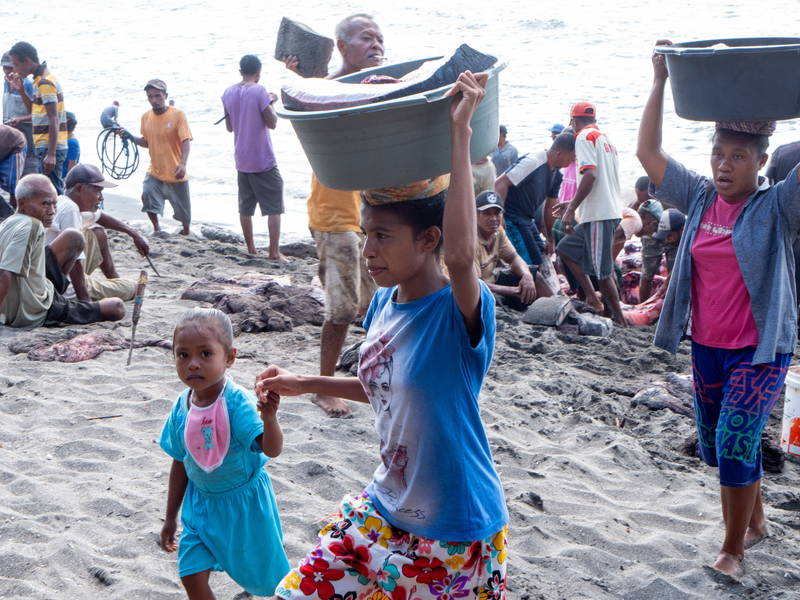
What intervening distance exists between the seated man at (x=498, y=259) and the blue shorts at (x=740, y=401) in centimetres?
314

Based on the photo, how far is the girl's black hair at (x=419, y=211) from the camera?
227 centimetres

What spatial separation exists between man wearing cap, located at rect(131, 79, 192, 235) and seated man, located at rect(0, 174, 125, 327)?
375 cm

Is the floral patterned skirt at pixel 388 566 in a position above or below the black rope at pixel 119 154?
above

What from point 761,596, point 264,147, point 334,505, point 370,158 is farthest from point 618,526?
point 264,147

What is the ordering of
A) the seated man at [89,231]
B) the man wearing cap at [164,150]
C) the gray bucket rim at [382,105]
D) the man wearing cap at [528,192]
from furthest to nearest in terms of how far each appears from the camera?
the man wearing cap at [164,150]
the man wearing cap at [528,192]
the seated man at [89,231]
the gray bucket rim at [382,105]

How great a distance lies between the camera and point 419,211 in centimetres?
229

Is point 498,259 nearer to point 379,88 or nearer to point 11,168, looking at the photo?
point 11,168

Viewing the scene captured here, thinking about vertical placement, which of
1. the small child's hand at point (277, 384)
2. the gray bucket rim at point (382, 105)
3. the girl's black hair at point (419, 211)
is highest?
the gray bucket rim at point (382, 105)

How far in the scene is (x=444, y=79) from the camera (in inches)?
85.2

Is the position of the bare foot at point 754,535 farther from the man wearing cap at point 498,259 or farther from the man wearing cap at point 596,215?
the man wearing cap at point 596,215

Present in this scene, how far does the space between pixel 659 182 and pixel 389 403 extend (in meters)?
1.78

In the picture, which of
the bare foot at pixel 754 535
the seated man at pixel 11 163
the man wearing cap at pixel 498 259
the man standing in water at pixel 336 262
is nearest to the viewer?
the bare foot at pixel 754 535

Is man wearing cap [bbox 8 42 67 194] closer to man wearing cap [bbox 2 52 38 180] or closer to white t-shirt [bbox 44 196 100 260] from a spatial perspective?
man wearing cap [bbox 2 52 38 180]

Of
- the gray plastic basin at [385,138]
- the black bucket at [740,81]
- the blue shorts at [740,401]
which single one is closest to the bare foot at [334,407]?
the blue shorts at [740,401]
